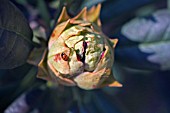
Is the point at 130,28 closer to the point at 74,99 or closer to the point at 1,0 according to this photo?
the point at 74,99

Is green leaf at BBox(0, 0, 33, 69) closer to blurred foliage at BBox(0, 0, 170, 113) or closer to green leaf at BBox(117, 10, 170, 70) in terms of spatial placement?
blurred foliage at BBox(0, 0, 170, 113)

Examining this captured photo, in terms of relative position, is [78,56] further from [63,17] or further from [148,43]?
[148,43]

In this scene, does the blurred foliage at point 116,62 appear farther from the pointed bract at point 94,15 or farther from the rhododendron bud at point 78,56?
the rhododendron bud at point 78,56

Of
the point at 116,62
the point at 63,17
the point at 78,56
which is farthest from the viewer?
the point at 116,62

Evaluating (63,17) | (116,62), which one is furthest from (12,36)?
(116,62)

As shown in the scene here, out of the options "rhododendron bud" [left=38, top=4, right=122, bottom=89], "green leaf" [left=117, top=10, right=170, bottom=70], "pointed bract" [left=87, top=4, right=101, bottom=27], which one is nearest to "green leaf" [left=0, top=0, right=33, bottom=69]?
"rhododendron bud" [left=38, top=4, right=122, bottom=89]

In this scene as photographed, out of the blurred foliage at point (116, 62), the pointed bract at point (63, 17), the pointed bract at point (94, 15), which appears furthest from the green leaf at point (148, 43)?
the pointed bract at point (63, 17)

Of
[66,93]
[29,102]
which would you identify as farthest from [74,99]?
[29,102]
